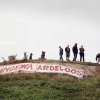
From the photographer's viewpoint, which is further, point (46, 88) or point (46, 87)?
point (46, 87)

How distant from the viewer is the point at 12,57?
A: 39844 millimetres

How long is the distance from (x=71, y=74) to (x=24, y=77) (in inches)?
153

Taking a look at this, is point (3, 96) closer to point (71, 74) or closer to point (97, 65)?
point (71, 74)

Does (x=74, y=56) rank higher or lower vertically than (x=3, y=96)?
higher

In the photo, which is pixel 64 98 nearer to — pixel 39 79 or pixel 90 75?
pixel 39 79

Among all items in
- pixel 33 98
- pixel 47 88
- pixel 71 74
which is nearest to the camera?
pixel 33 98

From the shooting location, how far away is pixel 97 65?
124 ft

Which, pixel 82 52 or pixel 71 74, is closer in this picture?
pixel 71 74

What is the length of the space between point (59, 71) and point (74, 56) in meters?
4.79

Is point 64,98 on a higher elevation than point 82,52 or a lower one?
lower

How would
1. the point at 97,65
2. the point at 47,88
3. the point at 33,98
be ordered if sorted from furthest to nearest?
the point at 97,65
the point at 47,88
the point at 33,98

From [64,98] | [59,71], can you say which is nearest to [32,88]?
[64,98]

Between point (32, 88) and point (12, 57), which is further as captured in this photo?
point (12, 57)

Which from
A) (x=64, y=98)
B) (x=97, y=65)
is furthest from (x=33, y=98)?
(x=97, y=65)
